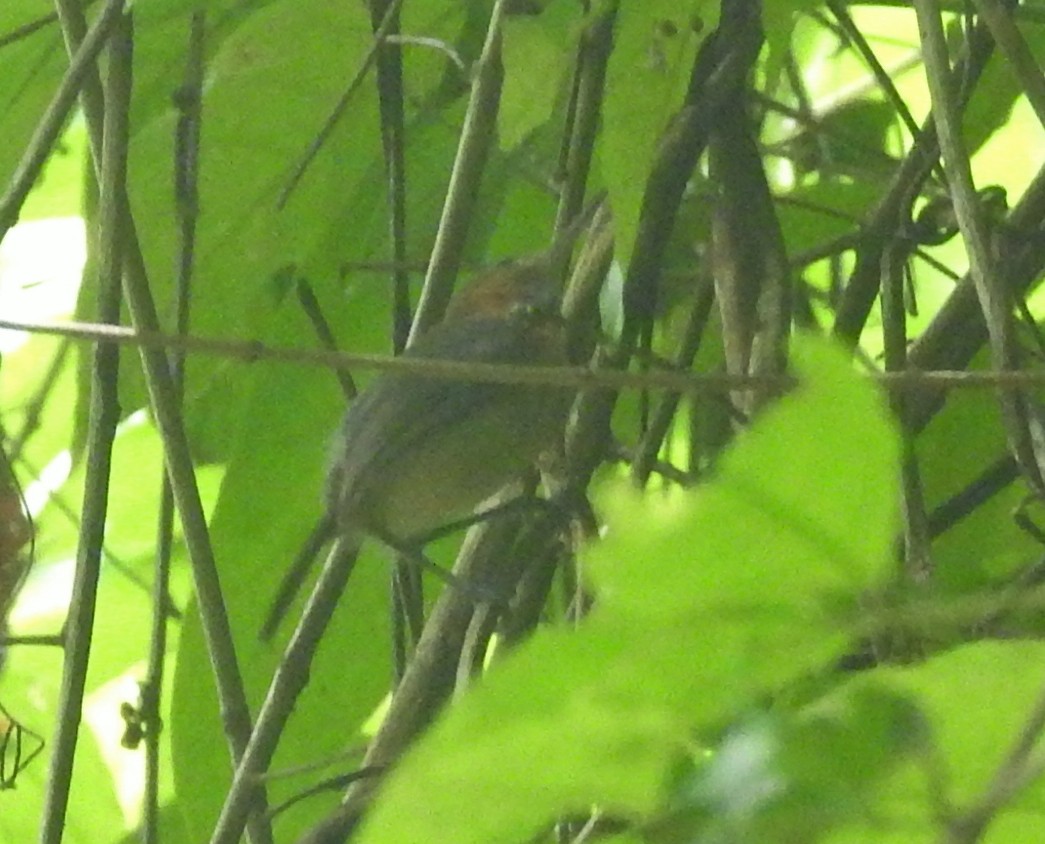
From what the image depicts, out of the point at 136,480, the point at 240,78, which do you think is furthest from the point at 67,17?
the point at 136,480

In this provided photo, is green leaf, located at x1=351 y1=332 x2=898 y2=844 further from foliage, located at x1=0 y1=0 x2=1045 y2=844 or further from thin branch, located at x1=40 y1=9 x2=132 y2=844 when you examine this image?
thin branch, located at x1=40 y1=9 x2=132 y2=844

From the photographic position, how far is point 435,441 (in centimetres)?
58

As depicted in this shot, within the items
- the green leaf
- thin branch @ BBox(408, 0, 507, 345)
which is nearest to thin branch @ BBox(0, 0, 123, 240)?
thin branch @ BBox(408, 0, 507, 345)

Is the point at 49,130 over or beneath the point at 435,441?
over

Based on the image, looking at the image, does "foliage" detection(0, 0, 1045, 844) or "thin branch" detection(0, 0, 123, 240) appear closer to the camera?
"foliage" detection(0, 0, 1045, 844)

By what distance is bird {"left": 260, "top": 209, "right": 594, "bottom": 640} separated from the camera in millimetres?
577

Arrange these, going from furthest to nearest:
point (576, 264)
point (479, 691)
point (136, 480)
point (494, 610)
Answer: point (136, 480)
point (576, 264)
point (494, 610)
point (479, 691)

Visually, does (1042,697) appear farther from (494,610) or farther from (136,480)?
(136,480)

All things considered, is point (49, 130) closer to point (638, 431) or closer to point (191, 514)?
point (191, 514)

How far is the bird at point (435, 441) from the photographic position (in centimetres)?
58

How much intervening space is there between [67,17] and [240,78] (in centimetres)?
11

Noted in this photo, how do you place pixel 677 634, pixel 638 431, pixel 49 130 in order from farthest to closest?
pixel 638 431, pixel 49 130, pixel 677 634

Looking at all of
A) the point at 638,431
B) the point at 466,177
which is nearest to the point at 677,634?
the point at 466,177

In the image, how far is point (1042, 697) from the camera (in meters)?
0.19
